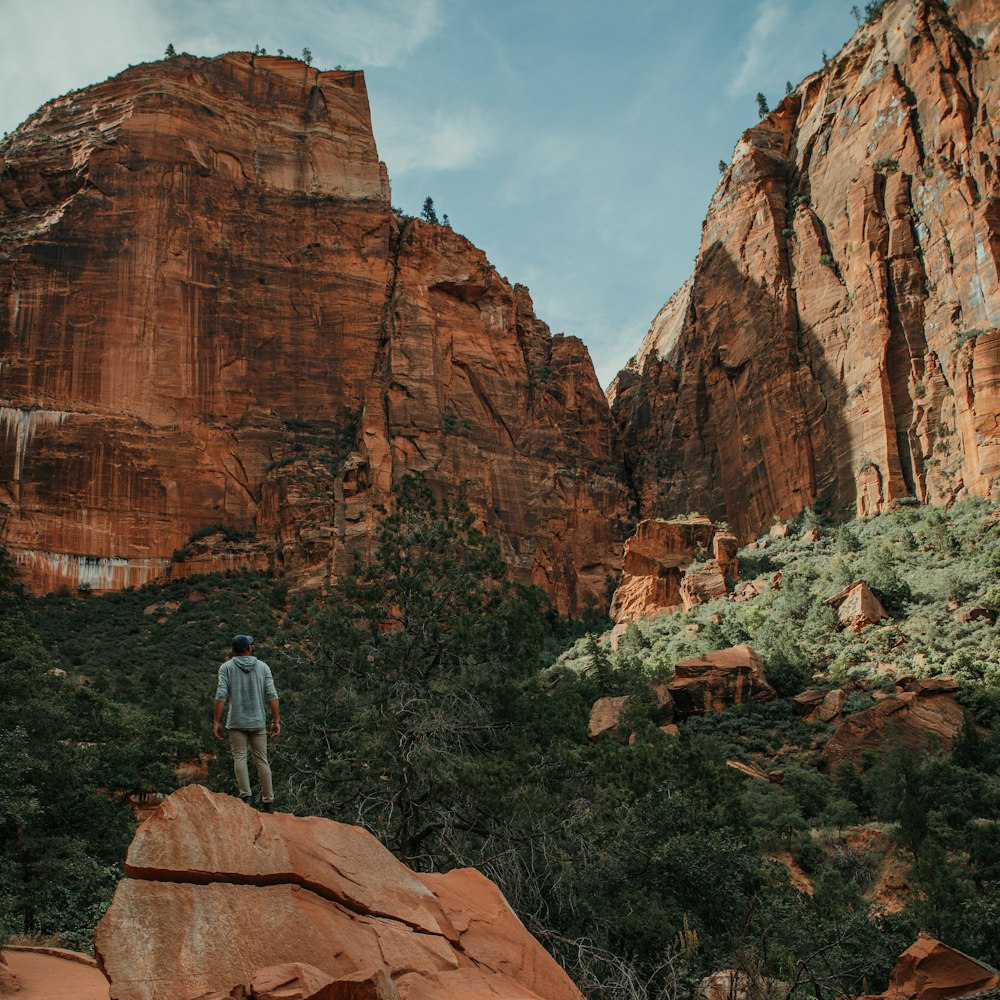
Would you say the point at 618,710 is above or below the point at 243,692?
above

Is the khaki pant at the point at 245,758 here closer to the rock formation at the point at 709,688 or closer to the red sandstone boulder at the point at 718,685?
→ the rock formation at the point at 709,688

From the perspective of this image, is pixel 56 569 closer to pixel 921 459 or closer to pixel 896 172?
pixel 921 459

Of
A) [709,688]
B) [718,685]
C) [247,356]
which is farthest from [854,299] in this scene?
[247,356]

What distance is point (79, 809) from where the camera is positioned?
18.9 meters

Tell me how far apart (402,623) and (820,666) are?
27.1 m

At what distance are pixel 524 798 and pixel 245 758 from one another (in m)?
5.91

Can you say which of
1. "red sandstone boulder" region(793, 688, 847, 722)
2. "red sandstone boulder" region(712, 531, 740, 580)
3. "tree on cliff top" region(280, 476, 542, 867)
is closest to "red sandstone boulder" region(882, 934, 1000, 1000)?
"tree on cliff top" region(280, 476, 542, 867)

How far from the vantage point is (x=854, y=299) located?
56375 millimetres

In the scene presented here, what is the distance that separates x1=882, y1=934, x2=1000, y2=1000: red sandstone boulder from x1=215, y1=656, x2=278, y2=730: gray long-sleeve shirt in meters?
7.76

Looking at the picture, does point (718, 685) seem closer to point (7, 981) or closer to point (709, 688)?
point (709, 688)

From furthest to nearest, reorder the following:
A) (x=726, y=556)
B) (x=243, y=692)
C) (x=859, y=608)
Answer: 1. (x=726, y=556)
2. (x=859, y=608)
3. (x=243, y=692)

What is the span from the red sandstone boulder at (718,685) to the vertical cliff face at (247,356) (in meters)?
22.8

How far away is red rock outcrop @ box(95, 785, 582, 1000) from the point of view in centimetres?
594

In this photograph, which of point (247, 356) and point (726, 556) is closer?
point (726, 556)
